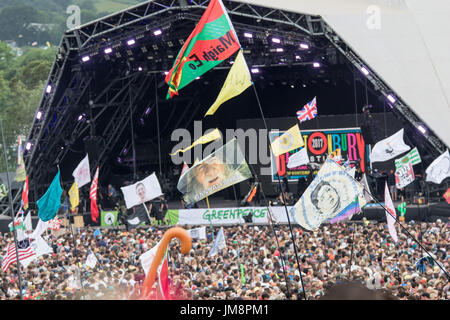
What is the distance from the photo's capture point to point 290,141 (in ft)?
62.2

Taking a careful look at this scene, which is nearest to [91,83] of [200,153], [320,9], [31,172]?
[31,172]

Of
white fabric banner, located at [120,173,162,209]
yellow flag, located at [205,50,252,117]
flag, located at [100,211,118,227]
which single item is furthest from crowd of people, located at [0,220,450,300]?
Result: flag, located at [100,211,118,227]

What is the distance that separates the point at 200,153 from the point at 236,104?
8.75 feet

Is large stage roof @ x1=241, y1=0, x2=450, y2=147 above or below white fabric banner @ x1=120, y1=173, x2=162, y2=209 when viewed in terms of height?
above

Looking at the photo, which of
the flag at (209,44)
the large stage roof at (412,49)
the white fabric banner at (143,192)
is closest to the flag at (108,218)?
the white fabric banner at (143,192)

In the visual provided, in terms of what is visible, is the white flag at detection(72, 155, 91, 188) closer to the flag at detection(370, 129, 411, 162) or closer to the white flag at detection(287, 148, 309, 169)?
the white flag at detection(287, 148, 309, 169)

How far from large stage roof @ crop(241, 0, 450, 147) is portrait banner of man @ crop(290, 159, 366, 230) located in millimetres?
12684

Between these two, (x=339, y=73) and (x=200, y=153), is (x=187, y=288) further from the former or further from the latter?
(x=200, y=153)

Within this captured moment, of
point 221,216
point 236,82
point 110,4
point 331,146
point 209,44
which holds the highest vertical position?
point 110,4

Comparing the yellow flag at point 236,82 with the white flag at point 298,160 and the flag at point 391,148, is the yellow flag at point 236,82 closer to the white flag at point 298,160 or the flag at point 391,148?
the white flag at point 298,160

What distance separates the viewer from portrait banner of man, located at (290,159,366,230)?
9891 millimetres

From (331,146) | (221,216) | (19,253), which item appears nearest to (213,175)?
(19,253)

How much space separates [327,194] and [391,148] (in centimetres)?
1018

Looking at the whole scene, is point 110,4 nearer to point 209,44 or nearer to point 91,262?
point 91,262
